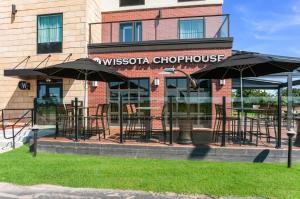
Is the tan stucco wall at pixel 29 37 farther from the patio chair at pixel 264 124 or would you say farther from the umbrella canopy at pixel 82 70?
the patio chair at pixel 264 124

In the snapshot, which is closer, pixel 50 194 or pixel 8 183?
pixel 50 194

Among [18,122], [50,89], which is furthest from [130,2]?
[18,122]

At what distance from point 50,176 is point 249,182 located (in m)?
4.09

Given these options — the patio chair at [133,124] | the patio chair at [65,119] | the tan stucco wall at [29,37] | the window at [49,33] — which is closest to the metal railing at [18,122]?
the patio chair at [65,119]

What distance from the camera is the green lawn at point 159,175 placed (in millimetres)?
5930

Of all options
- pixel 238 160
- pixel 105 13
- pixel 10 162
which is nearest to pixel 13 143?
pixel 10 162

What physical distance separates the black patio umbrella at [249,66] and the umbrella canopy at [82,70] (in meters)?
2.96

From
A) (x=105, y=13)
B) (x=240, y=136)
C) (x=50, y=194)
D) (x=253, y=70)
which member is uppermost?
(x=105, y=13)

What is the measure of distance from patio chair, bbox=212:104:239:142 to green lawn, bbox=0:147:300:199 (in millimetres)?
1450

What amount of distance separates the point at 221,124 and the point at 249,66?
6.52 ft

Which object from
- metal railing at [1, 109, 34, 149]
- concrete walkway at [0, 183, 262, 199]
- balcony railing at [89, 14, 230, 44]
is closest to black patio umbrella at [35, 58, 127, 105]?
metal railing at [1, 109, 34, 149]

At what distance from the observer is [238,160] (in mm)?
8086

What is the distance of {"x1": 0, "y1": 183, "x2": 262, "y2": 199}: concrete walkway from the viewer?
18.7ft

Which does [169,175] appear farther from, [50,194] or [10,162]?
[10,162]
